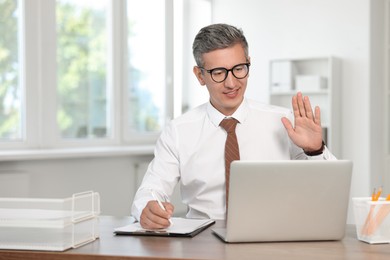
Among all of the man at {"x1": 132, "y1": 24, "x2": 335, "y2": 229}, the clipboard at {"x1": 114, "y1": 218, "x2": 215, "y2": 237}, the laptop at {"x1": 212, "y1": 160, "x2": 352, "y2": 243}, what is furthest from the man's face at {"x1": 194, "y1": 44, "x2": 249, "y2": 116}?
the laptop at {"x1": 212, "y1": 160, "x2": 352, "y2": 243}

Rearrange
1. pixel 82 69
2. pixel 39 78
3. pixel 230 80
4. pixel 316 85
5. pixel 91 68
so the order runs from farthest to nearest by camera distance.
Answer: pixel 316 85, pixel 91 68, pixel 82 69, pixel 39 78, pixel 230 80

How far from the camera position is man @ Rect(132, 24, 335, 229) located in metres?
2.35

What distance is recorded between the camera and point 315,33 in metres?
5.78

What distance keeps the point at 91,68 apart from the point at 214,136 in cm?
263

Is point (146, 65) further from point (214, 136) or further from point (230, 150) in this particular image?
point (230, 150)

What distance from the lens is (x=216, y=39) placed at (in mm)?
2359

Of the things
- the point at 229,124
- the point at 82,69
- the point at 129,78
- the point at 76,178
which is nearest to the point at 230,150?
the point at 229,124

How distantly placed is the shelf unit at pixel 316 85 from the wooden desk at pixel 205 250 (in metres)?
3.77

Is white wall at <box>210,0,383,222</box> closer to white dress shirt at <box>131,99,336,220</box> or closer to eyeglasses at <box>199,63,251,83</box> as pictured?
white dress shirt at <box>131,99,336,220</box>

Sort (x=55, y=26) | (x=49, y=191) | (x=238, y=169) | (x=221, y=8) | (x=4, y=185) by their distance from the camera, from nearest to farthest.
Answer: (x=238, y=169), (x=4, y=185), (x=49, y=191), (x=55, y=26), (x=221, y=8)

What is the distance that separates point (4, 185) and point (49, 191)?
1.30ft

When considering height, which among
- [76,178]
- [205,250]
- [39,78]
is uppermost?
[39,78]

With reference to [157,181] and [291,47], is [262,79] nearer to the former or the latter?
[291,47]

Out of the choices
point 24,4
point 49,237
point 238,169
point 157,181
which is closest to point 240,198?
point 238,169
